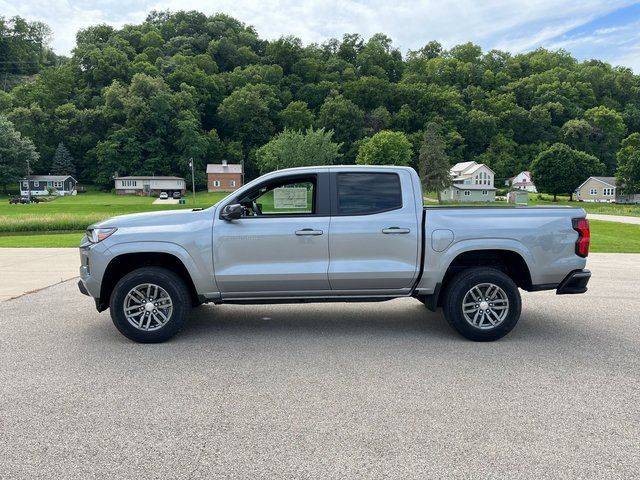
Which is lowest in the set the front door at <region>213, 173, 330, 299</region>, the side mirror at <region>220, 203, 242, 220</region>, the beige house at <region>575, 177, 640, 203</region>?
the front door at <region>213, 173, 330, 299</region>

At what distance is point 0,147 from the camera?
3290 inches

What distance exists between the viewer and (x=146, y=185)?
87.6 meters

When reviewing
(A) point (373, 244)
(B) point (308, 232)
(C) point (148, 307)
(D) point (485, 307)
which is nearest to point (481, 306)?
(D) point (485, 307)

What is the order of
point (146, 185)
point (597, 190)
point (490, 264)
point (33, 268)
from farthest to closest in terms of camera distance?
point (146, 185) → point (597, 190) → point (33, 268) → point (490, 264)

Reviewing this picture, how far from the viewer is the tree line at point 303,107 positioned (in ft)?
316

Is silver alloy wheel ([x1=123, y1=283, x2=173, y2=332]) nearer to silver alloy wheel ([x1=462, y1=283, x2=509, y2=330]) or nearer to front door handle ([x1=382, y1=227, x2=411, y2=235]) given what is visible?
front door handle ([x1=382, y1=227, x2=411, y2=235])

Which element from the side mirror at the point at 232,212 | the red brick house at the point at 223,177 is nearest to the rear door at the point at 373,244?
the side mirror at the point at 232,212

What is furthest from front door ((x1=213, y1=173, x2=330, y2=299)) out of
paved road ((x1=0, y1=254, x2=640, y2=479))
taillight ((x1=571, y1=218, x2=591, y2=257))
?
taillight ((x1=571, y1=218, x2=591, y2=257))

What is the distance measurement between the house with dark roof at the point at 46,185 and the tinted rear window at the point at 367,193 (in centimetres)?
9168

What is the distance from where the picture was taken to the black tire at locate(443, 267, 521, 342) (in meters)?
5.33

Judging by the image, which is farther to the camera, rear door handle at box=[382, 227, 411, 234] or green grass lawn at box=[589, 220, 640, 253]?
green grass lawn at box=[589, 220, 640, 253]

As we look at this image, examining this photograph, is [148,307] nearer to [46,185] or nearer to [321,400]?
[321,400]

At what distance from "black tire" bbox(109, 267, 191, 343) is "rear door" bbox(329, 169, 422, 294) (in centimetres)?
172

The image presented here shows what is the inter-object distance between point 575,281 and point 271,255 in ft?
11.5
